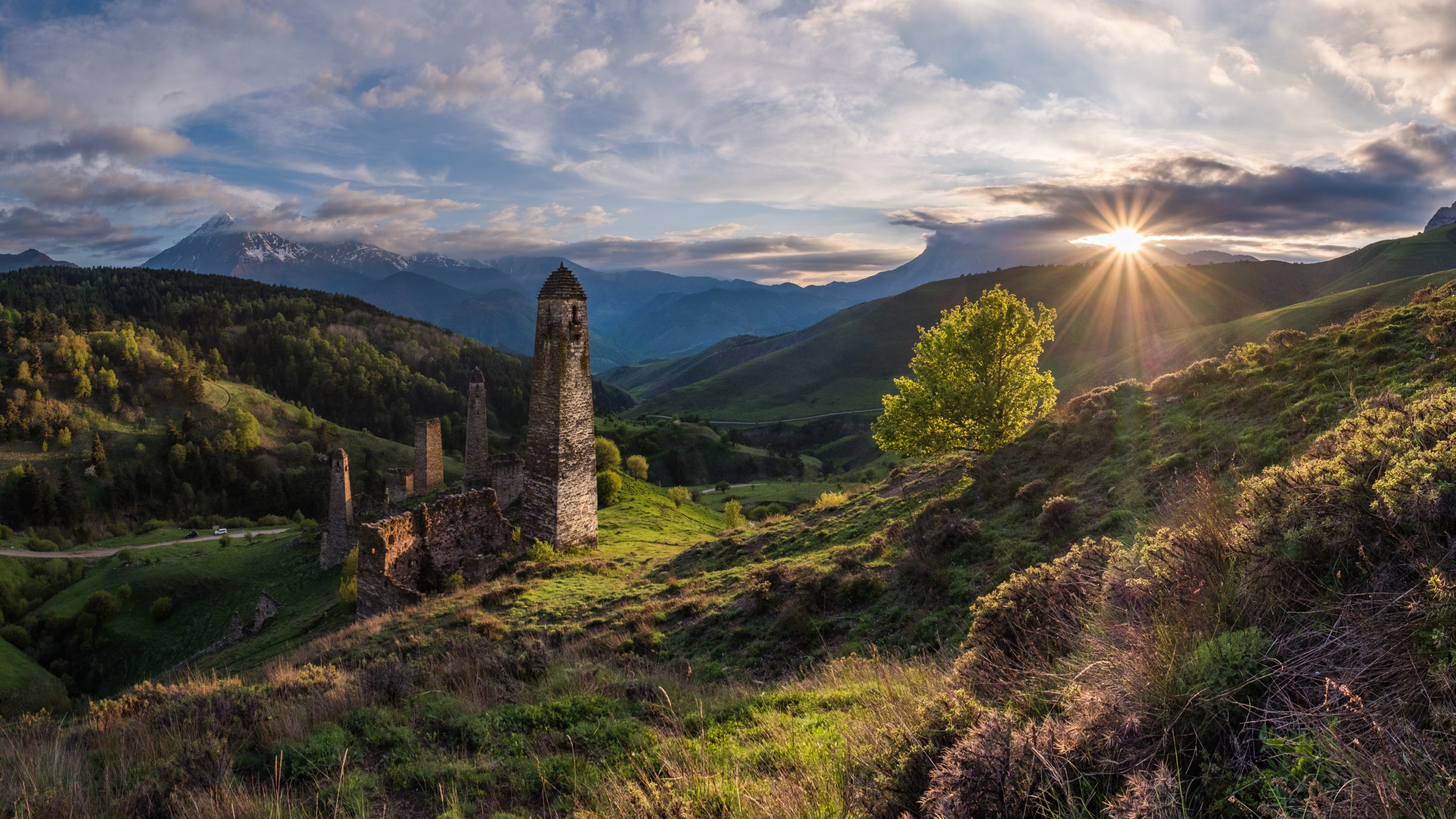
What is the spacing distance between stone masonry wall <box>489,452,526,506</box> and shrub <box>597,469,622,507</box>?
531 cm

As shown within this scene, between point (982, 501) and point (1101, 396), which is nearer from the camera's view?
point (982, 501)

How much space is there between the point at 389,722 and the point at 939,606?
900 cm

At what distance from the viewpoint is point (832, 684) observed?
24.8ft

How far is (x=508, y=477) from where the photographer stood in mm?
28891

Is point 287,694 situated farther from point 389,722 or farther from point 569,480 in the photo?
point 569,480

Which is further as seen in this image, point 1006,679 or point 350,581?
point 350,581

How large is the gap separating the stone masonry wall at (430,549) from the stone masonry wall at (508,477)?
5.67 metres

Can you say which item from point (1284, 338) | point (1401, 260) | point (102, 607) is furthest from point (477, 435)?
point (1401, 260)

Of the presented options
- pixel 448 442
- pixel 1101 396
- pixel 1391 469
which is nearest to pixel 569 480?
pixel 1101 396

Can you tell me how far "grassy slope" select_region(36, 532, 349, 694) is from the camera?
78.6 feet

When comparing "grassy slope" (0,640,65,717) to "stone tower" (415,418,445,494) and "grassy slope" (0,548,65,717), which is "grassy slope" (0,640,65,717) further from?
"stone tower" (415,418,445,494)

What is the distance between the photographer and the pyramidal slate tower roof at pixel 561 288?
21250 mm

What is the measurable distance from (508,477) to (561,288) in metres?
11.8

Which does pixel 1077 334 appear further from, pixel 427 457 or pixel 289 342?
pixel 289 342
